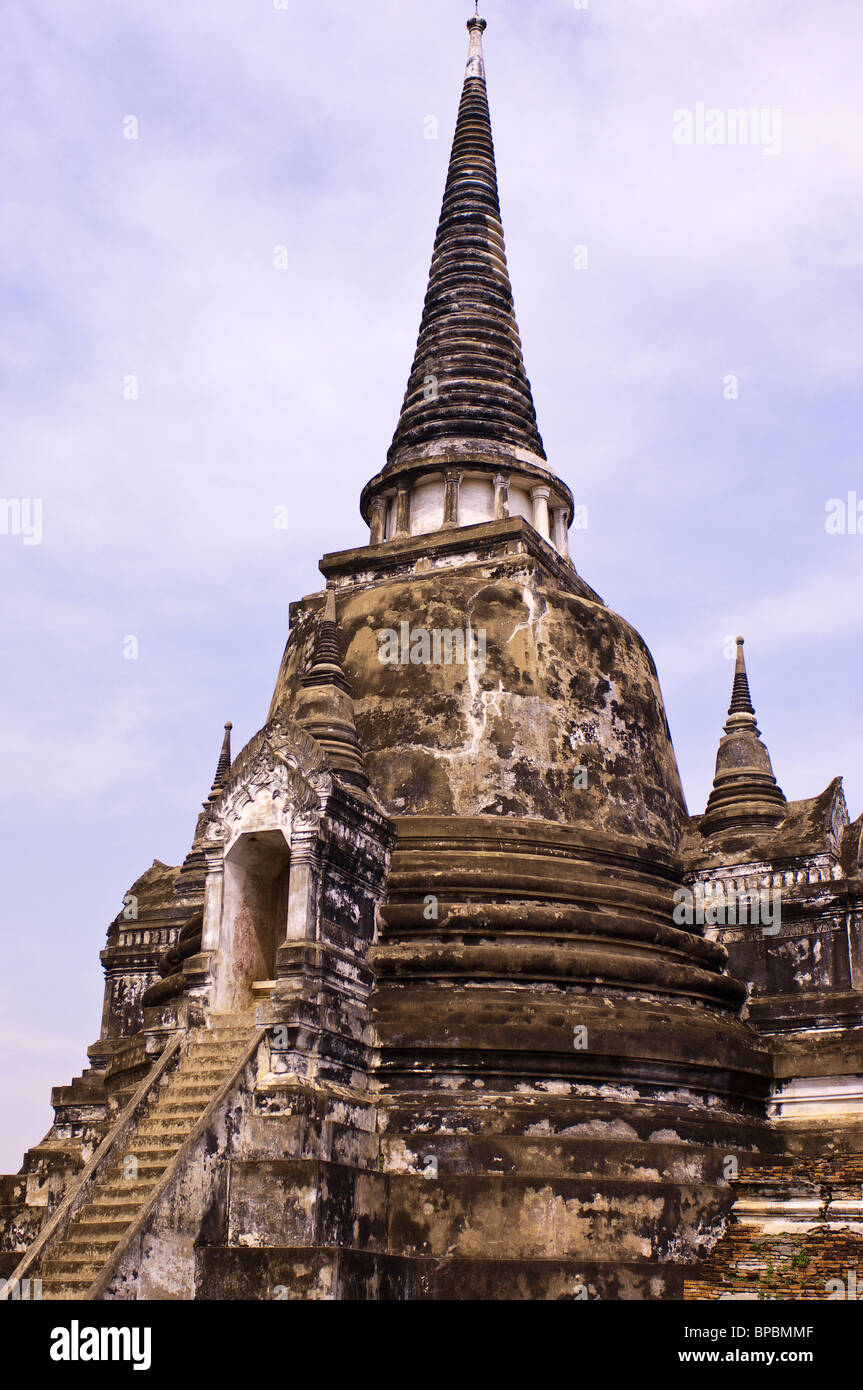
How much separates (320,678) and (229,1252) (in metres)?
6.82

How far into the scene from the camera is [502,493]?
2002cm

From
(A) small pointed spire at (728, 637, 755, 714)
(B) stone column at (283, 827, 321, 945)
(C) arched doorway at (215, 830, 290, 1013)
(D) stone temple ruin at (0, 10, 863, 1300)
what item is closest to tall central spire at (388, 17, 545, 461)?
(D) stone temple ruin at (0, 10, 863, 1300)

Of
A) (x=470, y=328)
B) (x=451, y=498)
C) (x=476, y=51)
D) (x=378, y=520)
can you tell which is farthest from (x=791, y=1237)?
(x=476, y=51)

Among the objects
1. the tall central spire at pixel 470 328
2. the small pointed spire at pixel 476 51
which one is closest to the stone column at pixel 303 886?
the tall central spire at pixel 470 328

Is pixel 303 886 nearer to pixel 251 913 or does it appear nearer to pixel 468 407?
pixel 251 913

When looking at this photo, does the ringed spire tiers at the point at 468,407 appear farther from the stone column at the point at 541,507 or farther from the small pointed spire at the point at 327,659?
the small pointed spire at the point at 327,659

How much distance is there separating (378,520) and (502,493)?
78.6 inches

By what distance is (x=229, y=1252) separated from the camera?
11195 millimetres

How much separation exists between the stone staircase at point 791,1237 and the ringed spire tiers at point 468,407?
9582mm

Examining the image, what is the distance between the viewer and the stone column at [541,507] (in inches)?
807

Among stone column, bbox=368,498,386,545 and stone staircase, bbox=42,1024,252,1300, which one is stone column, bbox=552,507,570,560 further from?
stone staircase, bbox=42,1024,252,1300
